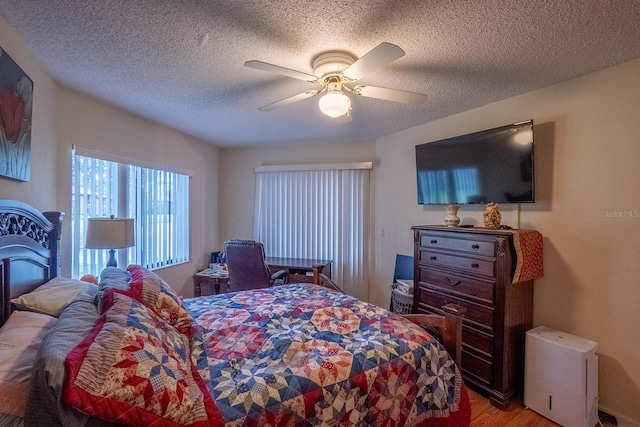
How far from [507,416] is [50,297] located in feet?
9.76

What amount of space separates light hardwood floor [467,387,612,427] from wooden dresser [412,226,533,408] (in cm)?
7

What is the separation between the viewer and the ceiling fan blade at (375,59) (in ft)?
4.58

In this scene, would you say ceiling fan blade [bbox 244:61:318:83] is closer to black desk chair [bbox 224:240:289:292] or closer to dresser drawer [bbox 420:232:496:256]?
dresser drawer [bbox 420:232:496:256]

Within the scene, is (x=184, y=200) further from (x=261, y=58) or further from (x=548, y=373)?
(x=548, y=373)

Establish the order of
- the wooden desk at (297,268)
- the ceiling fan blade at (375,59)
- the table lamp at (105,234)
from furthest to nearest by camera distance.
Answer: the wooden desk at (297,268)
the table lamp at (105,234)
the ceiling fan blade at (375,59)

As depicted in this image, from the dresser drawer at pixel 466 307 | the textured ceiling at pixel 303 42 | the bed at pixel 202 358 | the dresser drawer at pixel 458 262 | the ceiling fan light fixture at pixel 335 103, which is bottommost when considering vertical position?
the dresser drawer at pixel 466 307

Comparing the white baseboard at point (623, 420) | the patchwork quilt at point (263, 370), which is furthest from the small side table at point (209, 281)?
the white baseboard at point (623, 420)

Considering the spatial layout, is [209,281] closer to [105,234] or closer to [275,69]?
[105,234]

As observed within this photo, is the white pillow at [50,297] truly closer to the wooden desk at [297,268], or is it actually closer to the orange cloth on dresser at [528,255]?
the wooden desk at [297,268]

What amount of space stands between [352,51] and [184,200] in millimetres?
3088

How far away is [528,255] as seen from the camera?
2223mm

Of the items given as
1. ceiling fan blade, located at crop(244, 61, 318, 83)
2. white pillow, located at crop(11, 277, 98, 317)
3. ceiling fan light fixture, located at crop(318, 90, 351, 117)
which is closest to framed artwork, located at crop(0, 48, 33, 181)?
white pillow, located at crop(11, 277, 98, 317)

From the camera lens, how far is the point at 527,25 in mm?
1578

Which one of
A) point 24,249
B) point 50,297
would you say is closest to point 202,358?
point 50,297
